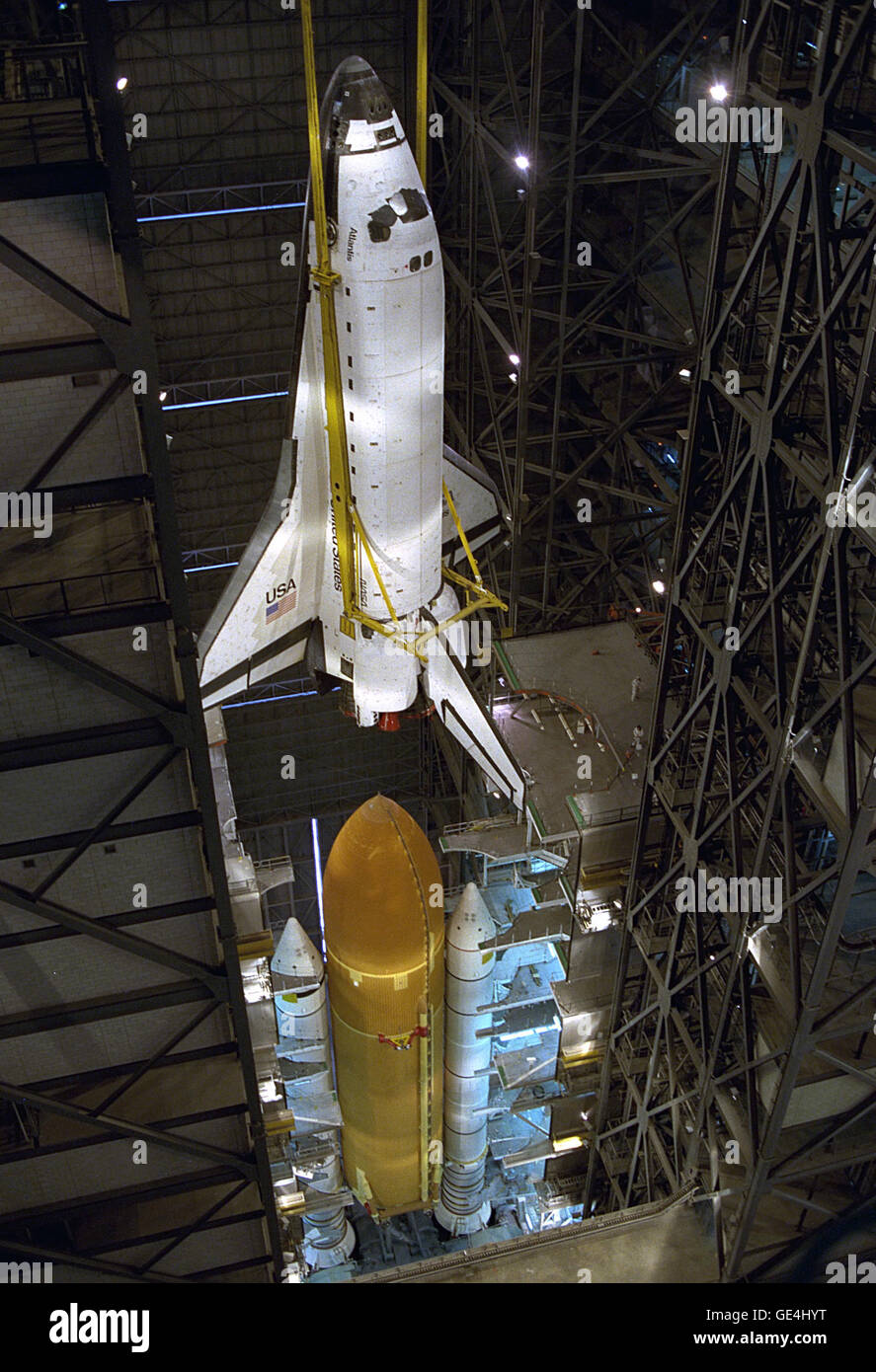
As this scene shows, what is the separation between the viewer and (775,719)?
1366cm

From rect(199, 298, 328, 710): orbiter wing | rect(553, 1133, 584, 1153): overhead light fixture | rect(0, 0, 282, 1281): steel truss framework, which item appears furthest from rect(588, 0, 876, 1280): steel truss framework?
rect(0, 0, 282, 1281): steel truss framework

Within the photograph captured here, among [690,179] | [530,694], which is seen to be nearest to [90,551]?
[530,694]

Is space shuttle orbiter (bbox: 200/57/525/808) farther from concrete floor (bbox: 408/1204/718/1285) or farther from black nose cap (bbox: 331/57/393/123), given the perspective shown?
concrete floor (bbox: 408/1204/718/1285)

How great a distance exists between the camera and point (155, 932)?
13.5 metres

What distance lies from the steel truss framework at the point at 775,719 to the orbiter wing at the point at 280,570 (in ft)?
16.5

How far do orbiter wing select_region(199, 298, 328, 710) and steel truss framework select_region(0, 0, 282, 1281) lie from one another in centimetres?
502

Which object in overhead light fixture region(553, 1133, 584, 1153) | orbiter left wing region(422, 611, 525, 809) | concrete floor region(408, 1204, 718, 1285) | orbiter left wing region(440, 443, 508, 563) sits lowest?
overhead light fixture region(553, 1133, 584, 1153)

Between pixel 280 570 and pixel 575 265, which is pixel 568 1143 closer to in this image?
pixel 280 570

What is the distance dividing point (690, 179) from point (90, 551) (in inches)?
567

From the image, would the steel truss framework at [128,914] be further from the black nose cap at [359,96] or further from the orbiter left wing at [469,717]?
the orbiter left wing at [469,717]

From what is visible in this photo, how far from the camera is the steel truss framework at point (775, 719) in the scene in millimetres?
11570

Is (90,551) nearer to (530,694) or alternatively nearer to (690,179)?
(530,694)

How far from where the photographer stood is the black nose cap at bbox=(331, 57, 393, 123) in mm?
13742

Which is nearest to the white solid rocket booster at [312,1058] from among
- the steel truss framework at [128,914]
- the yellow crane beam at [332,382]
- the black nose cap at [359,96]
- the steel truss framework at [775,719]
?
the steel truss framework at [128,914]
